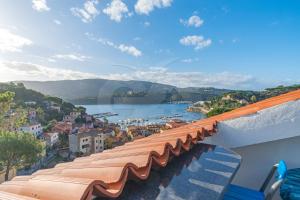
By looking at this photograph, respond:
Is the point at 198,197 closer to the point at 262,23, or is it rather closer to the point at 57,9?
the point at 57,9

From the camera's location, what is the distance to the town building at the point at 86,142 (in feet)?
101

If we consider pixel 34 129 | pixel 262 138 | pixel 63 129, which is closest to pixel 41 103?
pixel 63 129

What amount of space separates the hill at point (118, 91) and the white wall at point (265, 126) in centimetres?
5918

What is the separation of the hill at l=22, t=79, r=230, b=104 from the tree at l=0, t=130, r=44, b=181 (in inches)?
1953

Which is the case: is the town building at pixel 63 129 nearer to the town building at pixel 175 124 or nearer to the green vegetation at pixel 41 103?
the green vegetation at pixel 41 103

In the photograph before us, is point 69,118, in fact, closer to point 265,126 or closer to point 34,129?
point 34,129

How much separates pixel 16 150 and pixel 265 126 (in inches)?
554

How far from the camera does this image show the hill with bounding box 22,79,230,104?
64312 millimetres

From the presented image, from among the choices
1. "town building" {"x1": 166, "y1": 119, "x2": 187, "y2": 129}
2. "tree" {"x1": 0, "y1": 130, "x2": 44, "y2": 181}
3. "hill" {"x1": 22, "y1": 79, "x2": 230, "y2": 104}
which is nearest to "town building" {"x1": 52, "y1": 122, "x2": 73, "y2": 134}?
"town building" {"x1": 166, "y1": 119, "x2": 187, "y2": 129}

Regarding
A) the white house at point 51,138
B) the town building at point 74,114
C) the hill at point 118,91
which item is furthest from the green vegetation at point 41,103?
the hill at point 118,91

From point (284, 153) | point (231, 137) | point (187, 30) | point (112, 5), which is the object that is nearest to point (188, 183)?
point (231, 137)

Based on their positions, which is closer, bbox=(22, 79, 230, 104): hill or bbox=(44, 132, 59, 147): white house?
bbox=(44, 132, 59, 147): white house

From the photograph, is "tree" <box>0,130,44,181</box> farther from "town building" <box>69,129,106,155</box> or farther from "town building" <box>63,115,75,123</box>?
"town building" <box>63,115,75,123</box>

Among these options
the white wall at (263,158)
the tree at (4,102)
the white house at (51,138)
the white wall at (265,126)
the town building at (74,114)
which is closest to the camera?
the white wall at (265,126)
